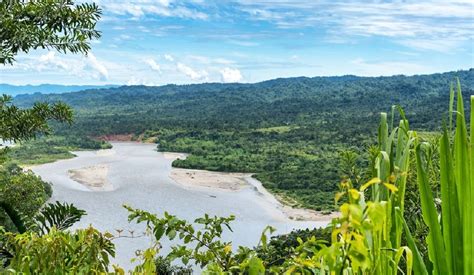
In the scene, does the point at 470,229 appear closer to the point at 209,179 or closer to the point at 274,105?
the point at 209,179

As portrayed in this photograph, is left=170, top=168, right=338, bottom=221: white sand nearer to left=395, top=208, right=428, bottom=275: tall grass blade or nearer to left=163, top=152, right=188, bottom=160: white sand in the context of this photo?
left=163, top=152, right=188, bottom=160: white sand

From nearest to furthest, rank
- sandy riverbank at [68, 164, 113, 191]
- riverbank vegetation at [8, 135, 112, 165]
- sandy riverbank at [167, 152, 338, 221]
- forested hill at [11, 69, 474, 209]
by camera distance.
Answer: sandy riverbank at [167, 152, 338, 221]
sandy riverbank at [68, 164, 113, 191]
forested hill at [11, 69, 474, 209]
riverbank vegetation at [8, 135, 112, 165]

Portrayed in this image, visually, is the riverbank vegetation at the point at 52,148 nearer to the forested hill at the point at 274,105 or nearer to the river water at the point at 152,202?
the river water at the point at 152,202

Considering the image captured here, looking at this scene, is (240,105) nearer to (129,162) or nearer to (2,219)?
(129,162)


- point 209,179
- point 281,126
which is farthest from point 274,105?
point 209,179

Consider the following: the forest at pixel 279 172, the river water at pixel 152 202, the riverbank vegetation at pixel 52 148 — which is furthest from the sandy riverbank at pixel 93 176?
the forest at pixel 279 172

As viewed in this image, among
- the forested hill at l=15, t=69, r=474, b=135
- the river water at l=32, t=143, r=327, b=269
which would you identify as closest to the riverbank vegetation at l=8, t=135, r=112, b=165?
the river water at l=32, t=143, r=327, b=269

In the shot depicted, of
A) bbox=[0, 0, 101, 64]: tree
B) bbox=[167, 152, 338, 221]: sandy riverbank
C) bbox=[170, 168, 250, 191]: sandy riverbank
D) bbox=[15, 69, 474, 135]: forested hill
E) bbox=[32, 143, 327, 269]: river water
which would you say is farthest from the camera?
bbox=[15, 69, 474, 135]: forested hill
